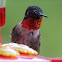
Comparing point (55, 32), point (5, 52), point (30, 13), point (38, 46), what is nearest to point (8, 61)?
point (5, 52)

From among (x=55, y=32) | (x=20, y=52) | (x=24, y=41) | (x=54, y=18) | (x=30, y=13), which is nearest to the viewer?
(x=20, y=52)

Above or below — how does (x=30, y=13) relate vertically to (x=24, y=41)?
above

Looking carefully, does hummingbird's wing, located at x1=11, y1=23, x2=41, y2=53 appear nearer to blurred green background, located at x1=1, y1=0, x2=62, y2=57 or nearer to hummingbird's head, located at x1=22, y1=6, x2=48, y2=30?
hummingbird's head, located at x1=22, y1=6, x2=48, y2=30

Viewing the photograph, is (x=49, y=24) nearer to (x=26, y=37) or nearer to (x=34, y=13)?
(x=26, y=37)

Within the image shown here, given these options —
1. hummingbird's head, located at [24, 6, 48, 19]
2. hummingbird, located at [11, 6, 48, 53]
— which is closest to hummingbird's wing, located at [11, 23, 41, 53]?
hummingbird, located at [11, 6, 48, 53]

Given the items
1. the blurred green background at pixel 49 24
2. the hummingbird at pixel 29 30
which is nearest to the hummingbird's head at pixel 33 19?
the hummingbird at pixel 29 30

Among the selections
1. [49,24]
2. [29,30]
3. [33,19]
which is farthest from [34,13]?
[49,24]

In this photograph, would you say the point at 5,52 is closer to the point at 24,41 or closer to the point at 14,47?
the point at 14,47

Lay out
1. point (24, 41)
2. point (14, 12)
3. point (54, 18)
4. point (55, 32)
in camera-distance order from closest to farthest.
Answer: point (24, 41)
point (14, 12)
point (54, 18)
point (55, 32)

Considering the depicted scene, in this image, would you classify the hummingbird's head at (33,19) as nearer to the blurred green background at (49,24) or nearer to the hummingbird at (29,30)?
the hummingbird at (29,30)
